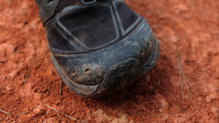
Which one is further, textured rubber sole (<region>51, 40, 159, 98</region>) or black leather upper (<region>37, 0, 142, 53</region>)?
black leather upper (<region>37, 0, 142, 53</region>)

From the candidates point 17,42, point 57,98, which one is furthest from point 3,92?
point 17,42

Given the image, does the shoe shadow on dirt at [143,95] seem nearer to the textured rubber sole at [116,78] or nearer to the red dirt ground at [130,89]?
the red dirt ground at [130,89]

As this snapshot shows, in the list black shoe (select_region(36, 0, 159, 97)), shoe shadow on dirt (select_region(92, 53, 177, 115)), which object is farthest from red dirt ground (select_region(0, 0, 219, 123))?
black shoe (select_region(36, 0, 159, 97))

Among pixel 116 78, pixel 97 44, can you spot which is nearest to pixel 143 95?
pixel 116 78

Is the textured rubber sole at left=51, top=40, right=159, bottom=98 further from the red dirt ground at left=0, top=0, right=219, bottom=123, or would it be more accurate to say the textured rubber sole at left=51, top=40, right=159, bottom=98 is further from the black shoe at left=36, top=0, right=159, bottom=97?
the red dirt ground at left=0, top=0, right=219, bottom=123

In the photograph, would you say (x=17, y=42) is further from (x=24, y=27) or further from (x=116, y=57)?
(x=116, y=57)

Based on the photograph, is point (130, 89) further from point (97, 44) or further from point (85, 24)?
point (85, 24)

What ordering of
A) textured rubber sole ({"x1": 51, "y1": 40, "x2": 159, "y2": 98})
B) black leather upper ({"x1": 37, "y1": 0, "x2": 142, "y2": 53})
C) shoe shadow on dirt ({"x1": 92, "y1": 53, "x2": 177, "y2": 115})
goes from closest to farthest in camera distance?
textured rubber sole ({"x1": 51, "y1": 40, "x2": 159, "y2": 98})
black leather upper ({"x1": 37, "y1": 0, "x2": 142, "y2": 53})
shoe shadow on dirt ({"x1": 92, "y1": 53, "x2": 177, "y2": 115})

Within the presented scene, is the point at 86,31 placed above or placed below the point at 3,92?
above
